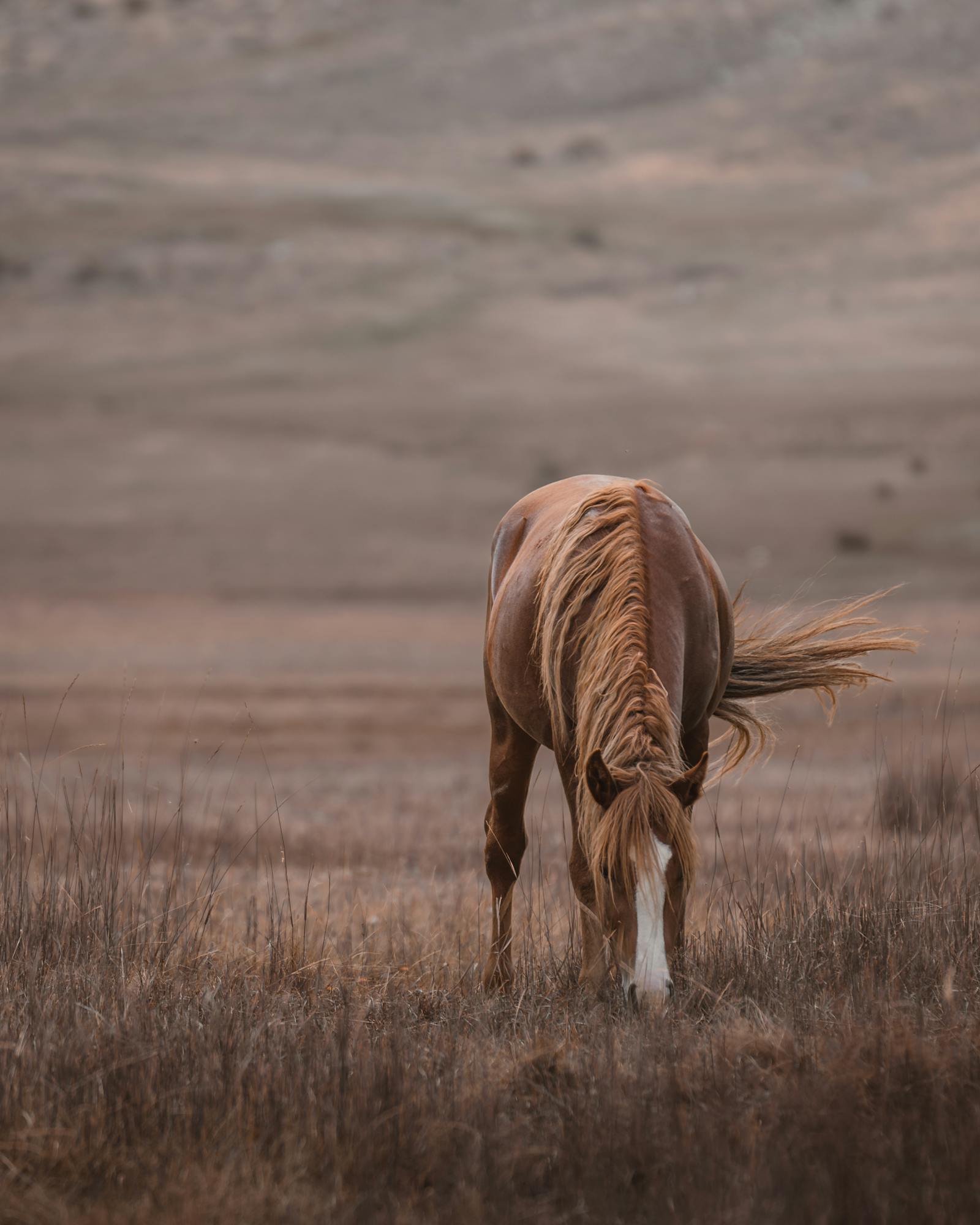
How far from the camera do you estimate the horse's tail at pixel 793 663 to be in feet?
17.1

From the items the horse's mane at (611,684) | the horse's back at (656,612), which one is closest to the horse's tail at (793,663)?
the horse's back at (656,612)

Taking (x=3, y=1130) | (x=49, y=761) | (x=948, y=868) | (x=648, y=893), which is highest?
(x=648, y=893)

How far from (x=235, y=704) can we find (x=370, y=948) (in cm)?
2520

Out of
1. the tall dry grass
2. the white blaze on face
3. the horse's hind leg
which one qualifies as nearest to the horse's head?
the white blaze on face

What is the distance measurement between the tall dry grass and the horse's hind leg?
510 mm

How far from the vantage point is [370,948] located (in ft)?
16.8

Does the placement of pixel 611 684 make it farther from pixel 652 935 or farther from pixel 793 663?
pixel 793 663

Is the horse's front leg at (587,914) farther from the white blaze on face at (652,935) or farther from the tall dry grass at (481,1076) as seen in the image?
the white blaze on face at (652,935)

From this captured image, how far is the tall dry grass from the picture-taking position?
2611 mm

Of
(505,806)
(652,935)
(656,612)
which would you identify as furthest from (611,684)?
(505,806)

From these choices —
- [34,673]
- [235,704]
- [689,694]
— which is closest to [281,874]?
[689,694]

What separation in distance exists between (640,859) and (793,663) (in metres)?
2.38

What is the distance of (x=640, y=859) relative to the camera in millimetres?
3232

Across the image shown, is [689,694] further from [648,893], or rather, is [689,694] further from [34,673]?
[34,673]
